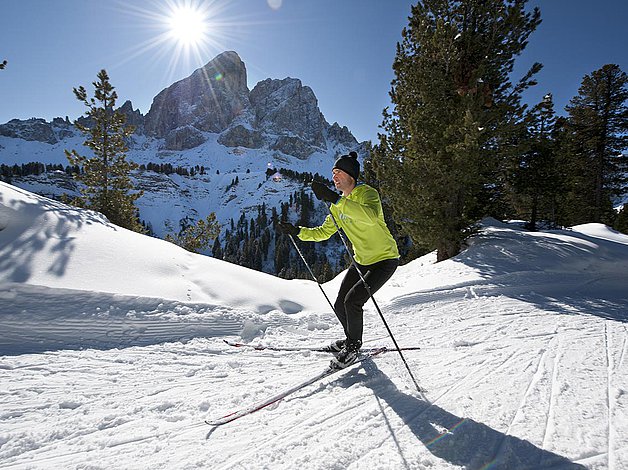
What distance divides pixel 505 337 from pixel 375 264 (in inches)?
95.0

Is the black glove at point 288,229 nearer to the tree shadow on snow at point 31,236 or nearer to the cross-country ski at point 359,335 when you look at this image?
the cross-country ski at point 359,335

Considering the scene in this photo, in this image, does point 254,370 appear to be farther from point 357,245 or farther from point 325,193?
point 325,193

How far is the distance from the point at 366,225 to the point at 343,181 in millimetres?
627

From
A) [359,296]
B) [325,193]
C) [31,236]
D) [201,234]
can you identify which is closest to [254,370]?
[359,296]

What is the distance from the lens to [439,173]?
351 inches

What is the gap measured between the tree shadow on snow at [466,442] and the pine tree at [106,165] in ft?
57.0

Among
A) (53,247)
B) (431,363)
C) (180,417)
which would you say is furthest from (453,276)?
(53,247)

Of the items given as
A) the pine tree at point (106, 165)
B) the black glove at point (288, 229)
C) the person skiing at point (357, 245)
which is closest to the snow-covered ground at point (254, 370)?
the person skiing at point (357, 245)

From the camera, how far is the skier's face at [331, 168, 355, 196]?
139 inches

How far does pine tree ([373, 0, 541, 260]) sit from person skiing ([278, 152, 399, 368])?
237 inches

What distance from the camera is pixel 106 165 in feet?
57.4

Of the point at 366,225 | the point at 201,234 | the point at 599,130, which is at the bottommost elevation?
the point at 366,225

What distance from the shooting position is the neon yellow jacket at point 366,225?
131 inches

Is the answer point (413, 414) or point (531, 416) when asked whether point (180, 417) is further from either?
point (531, 416)
